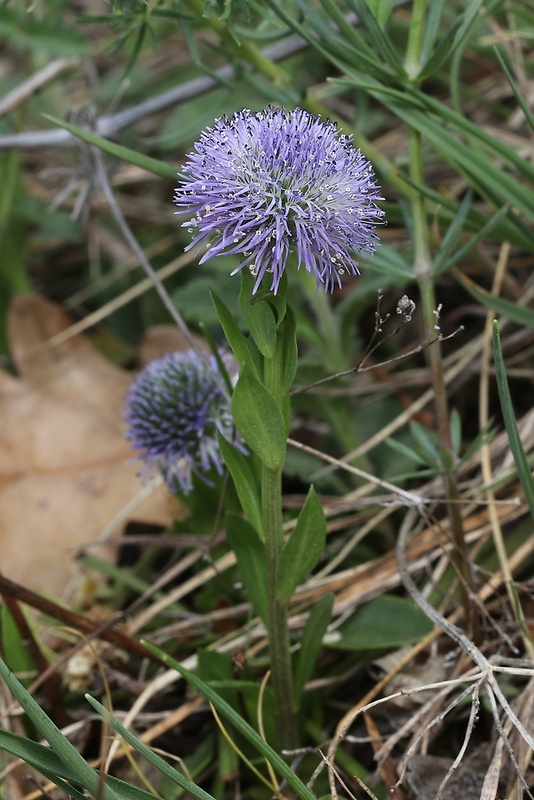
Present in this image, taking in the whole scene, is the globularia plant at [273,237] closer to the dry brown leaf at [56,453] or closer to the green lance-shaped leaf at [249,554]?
the green lance-shaped leaf at [249,554]

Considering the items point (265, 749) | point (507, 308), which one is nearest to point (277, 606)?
point (265, 749)

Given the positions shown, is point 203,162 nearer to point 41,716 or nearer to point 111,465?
point 41,716

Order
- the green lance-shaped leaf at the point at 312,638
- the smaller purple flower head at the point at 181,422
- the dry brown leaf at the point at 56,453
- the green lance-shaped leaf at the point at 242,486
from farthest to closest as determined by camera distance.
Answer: the dry brown leaf at the point at 56,453 → the smaller purple flower head at the point at 181,422 → the green lance-shaped leaf at the point at 312,638 → the green lance-shaped leaf at the point at 242,486

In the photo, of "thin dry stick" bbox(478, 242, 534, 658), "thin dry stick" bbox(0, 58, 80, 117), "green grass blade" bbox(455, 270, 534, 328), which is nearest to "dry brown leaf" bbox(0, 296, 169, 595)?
"thin dry stick" bbox(0, 58, 80, 117)

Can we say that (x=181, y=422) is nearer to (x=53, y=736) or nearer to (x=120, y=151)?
(x=120, y=151)

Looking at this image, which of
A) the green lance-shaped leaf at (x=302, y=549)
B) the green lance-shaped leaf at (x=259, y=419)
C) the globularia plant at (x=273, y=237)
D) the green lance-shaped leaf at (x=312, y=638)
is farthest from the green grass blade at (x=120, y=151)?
the green lance-shaped leaf at (x=312, y=638)

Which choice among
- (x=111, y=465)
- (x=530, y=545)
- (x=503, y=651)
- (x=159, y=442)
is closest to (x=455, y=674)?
(x=503, y=651)
